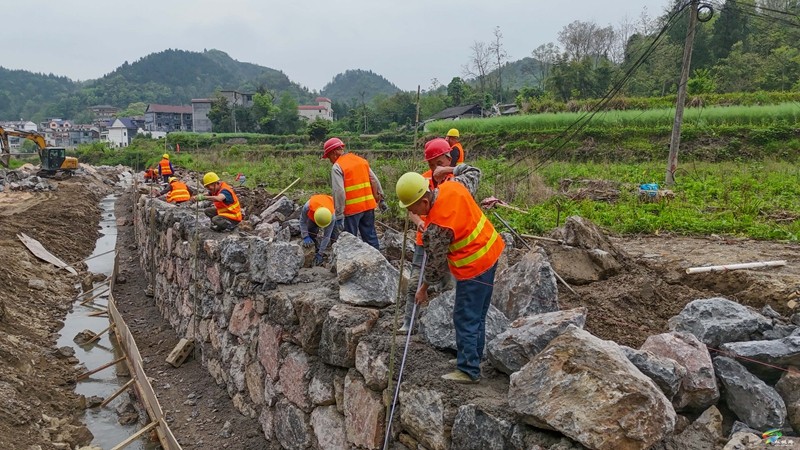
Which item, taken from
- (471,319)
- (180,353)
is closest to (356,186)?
(471,319)

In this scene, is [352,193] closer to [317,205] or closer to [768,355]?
[317,205]

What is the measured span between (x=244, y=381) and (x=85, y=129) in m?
95.5

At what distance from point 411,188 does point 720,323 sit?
6.51 feet

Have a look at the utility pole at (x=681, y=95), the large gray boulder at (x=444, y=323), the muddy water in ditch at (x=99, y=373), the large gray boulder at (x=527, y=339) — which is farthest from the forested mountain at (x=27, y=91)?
the large gray boulder at (x=527, y=339)

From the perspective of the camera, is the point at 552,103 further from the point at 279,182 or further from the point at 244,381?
the point at 244,381

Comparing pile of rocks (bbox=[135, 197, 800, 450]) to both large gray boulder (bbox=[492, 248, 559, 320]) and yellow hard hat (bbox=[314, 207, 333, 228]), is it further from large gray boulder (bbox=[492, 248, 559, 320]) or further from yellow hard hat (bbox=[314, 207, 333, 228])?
yellow hard hat (bbox=[314, 207, 333, 228])

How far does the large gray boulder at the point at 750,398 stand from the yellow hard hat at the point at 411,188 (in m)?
1.84

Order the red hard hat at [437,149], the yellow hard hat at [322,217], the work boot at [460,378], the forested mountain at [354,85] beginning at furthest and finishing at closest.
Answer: the forested mountain at [354,85]
the yellow hard hat at [322,217]
the red hard hat at [437,149]
the work boot at [460,378]

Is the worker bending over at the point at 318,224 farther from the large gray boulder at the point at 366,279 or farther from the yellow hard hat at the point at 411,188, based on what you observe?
the yellow hard hat at the point at 411,188

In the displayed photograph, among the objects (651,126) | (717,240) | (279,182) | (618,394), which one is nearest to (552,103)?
(651,126)

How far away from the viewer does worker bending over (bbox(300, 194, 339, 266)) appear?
259 inches

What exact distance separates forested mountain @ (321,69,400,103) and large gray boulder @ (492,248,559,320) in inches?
5211

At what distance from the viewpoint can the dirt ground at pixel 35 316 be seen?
604 cm

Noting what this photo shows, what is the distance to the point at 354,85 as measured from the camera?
150 meters
